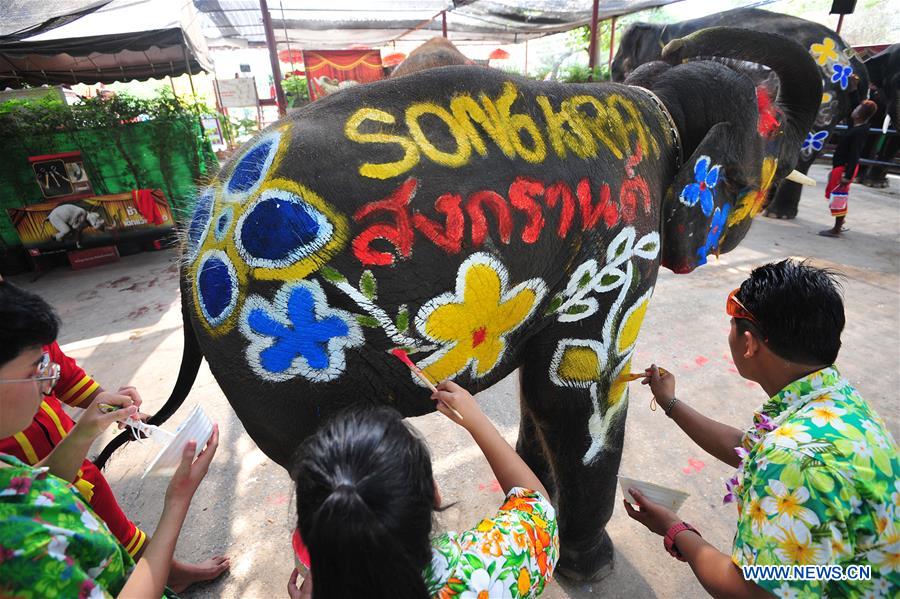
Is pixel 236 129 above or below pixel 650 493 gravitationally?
below

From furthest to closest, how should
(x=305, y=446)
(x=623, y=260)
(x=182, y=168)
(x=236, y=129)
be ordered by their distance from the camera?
(x=236, y=129) → (x=182, y=168) → (x=623, y=260) → (x=305, y=446)

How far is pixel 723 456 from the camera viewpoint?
5.19 ft

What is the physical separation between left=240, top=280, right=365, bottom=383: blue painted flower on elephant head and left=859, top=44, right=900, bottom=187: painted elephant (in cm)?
931

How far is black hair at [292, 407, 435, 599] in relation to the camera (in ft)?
2.21

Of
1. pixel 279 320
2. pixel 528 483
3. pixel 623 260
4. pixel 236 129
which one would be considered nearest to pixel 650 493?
pixel 528 483

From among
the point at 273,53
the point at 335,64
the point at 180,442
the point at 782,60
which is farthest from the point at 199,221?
the point at 335,64

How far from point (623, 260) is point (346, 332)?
36.5 inches

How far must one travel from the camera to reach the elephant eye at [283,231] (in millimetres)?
1062

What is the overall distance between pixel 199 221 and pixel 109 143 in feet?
21.1

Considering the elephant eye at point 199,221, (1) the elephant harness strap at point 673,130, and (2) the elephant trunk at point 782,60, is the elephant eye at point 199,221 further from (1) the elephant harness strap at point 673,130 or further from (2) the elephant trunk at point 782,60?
(2) the elephant trunk at point 782,60

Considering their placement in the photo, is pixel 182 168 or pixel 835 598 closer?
pixel 835 598

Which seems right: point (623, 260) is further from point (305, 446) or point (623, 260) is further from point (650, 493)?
point (305, 446)

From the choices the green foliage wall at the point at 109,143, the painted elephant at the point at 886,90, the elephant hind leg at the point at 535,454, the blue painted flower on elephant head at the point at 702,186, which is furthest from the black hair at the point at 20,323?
the painted elephant at the point at 886,90

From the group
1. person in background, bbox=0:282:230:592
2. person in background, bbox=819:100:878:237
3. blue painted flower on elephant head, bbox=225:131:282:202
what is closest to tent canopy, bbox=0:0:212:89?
person in background, bbox=0:282:230:592
